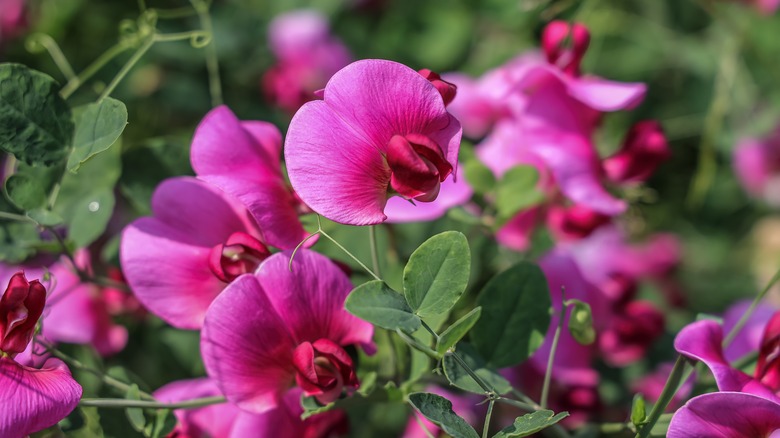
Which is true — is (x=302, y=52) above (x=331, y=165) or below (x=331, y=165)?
below

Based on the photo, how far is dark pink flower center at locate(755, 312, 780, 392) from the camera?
28.8 inches

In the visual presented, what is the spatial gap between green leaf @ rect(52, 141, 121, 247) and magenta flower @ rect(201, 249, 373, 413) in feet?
0.87

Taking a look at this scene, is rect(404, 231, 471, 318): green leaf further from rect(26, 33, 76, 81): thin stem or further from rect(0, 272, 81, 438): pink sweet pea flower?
rect(26, 33, 76, 81): thin stem

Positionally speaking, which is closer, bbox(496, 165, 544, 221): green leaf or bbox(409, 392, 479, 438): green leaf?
bbox(409, 392, 479, 438): green leaf

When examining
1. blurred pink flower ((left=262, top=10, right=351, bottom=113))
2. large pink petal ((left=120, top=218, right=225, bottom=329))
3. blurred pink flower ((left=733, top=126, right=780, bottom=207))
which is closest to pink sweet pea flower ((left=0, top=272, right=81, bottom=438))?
large pink petal ((left=120, top=218, right=225, bottom=329))

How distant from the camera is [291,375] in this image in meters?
0.75

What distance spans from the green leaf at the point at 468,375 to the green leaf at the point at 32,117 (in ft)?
1.36

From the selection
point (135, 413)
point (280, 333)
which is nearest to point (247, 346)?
point (280, 333)

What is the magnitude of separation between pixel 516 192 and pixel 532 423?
0.40 m

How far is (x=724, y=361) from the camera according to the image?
72 centimetres

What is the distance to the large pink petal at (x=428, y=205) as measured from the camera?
2.87ft

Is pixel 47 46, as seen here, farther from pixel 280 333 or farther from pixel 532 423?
pixel 532 423

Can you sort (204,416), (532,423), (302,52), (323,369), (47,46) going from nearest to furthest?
(532,423) < (323,369) < (204,416) < (47,46) < (302,52)

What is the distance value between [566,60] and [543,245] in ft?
0.76
